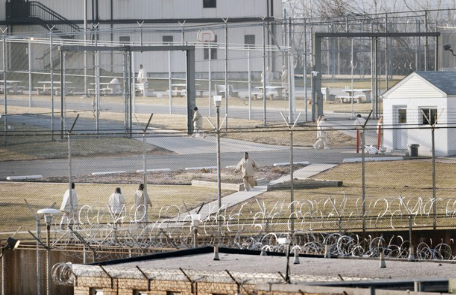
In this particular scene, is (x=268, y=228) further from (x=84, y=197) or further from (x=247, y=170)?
(x=84, y=197)

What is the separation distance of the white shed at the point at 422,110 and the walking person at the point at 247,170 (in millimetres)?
8470

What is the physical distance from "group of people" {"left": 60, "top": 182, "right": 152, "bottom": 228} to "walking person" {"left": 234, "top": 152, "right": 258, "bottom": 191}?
4452 mm

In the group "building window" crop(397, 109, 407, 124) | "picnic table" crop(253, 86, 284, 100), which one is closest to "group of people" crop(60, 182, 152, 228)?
"building window" crop(397, 109, 407, 124)

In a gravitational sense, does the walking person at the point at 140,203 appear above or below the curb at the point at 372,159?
below

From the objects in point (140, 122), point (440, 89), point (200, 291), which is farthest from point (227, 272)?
point (140, 122)

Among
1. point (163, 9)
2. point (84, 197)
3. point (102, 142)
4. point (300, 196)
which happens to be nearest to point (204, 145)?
point (102, 142)

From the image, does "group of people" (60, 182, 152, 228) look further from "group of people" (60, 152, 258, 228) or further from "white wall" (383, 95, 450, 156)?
"white wall" (383, 95, 450, 156)

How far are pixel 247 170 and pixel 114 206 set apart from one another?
18.3 feet

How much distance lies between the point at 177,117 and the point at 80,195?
59.8ft

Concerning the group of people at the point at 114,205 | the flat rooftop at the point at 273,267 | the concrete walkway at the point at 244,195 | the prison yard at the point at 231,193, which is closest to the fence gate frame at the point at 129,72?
the prison yard at the point at 231,193

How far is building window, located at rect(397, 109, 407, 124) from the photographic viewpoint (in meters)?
43.0

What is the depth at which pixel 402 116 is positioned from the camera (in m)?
43.1

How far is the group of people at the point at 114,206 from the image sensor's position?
2875 cm

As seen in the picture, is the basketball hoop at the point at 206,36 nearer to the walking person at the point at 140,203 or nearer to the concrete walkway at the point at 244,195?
the concrete walkway at the point at 244,195
